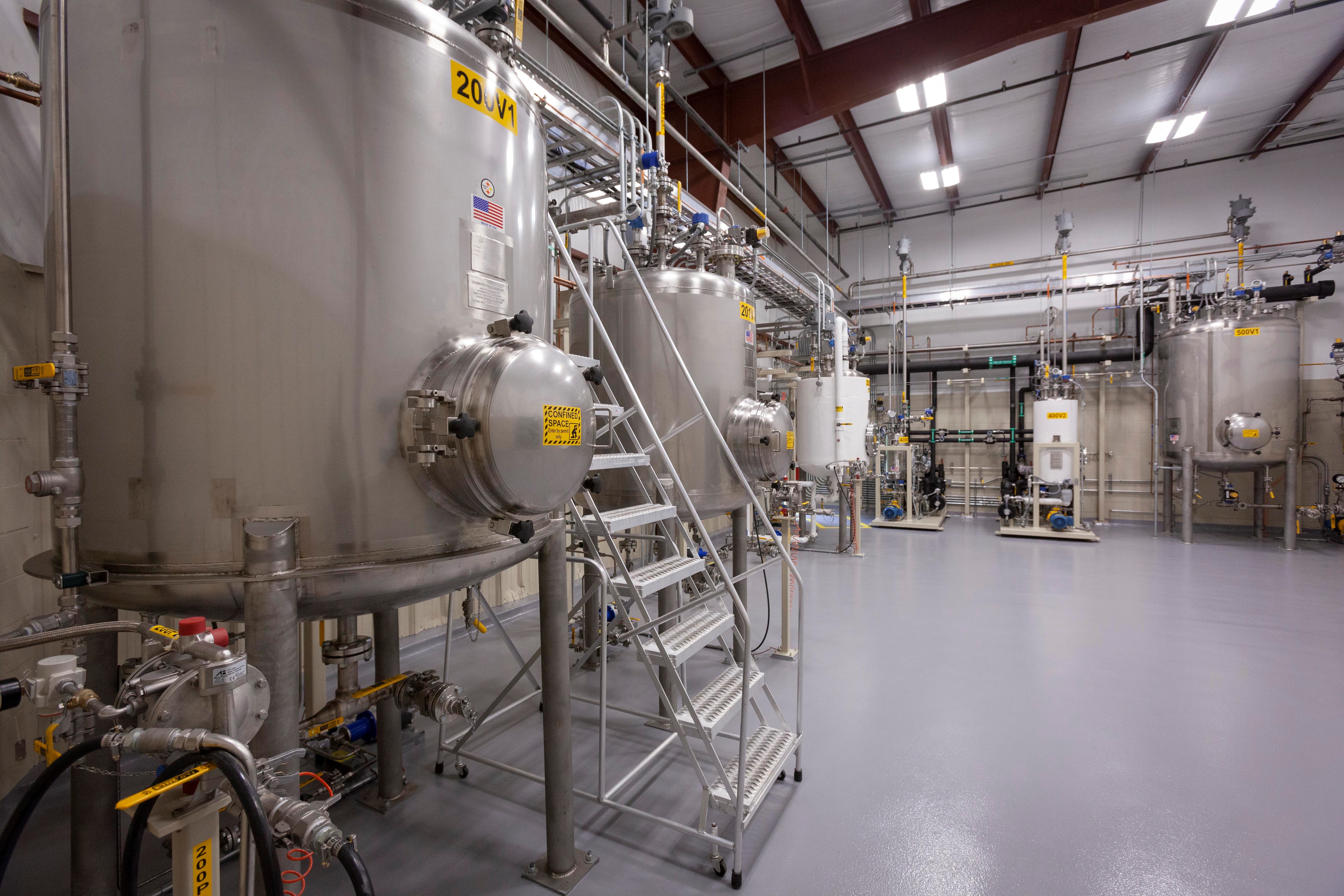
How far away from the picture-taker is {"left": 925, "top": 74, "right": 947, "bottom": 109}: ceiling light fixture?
530 centimetres

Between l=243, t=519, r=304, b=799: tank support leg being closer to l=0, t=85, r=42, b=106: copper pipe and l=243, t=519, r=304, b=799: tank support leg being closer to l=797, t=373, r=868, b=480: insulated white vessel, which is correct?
l=0, t=85, r=42, b=106: copper pipe

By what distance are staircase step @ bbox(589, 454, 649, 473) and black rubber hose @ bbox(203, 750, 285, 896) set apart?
1015mm

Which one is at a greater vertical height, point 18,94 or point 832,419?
point 18,94

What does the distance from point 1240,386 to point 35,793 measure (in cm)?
942

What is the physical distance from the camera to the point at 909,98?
215 inches

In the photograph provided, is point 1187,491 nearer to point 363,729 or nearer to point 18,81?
point 363,729

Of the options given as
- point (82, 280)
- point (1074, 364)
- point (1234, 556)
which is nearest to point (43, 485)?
point (82, 280)

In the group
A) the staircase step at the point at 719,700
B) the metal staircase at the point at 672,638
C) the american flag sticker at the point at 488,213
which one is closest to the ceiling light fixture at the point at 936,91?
the metal staircase at the point at 672,638

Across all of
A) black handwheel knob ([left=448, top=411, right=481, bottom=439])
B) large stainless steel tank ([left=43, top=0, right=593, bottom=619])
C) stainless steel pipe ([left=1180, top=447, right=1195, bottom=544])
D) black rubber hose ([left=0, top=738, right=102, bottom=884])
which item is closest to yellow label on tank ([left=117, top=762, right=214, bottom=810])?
black rubber hose ([left=0, top=738, right=102, bottom=884])

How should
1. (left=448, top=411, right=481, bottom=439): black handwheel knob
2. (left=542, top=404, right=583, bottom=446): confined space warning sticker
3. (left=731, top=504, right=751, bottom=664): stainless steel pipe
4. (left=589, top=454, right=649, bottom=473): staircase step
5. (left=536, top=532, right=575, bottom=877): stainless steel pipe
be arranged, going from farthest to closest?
(left=731, top=504, right=751, bottom=664): stainless steel pipe
(left=589, top=454, right=649, bottom=473): staircase step
(left=536, top=532, right=575, bottom=877): stainless steel pipe
(left=542, top=404, right=583, bottom=446): confined space warning sticker
(left=448, top=411, right=481, bottom=439): black handwheel knob

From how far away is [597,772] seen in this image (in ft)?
7.32

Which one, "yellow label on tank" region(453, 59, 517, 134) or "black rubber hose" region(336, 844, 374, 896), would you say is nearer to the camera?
"black rubber hose" region(336, 844, 374, 896)

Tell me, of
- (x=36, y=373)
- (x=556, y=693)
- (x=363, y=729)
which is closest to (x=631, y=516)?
(x=556, y=693)

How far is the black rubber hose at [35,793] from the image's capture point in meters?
0.84
